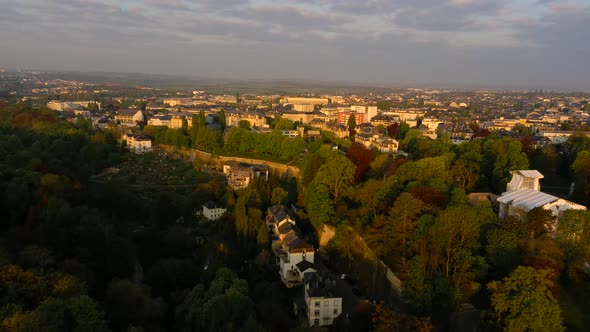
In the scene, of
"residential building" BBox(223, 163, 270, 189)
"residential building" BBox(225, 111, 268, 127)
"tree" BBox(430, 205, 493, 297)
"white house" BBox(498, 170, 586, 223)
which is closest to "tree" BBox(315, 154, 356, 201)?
"residential building" BBox(223, 163, 270, 189)

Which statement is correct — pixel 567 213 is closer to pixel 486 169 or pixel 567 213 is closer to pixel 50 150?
pixel 486 169

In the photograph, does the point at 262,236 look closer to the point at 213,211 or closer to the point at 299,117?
the point at 213,211

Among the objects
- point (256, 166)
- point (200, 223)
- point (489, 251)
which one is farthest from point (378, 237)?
point (256, 166)

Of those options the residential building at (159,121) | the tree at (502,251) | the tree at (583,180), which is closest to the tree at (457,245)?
the tree at (502,251)

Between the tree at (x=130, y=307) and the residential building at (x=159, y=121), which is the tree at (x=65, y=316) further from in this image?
the residential building at (x=159, y=121)

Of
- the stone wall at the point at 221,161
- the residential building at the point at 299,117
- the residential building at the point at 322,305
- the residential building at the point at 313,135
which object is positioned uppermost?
the residential building at the point at 299,117

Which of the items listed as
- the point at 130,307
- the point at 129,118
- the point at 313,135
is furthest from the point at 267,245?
the point at 129,118

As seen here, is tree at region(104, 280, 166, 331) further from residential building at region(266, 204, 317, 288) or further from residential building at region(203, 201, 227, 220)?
residential building at region(203, 201, 227, 220)
